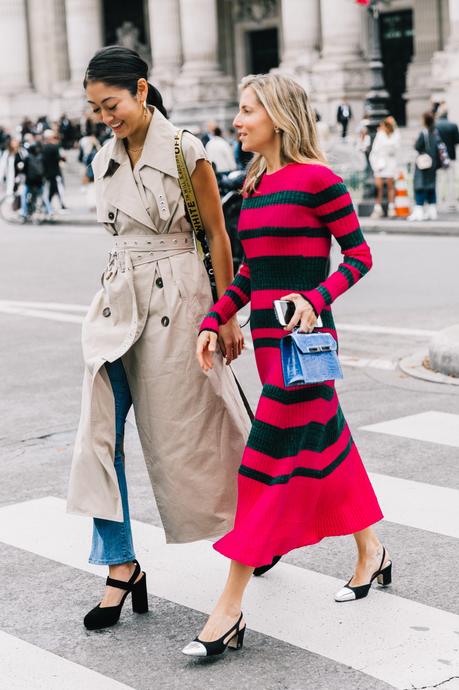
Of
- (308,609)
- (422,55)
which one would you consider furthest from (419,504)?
(422,55)

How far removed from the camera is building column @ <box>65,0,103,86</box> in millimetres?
52625

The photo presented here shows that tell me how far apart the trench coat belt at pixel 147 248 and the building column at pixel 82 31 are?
1937 inches

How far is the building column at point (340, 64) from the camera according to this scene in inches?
1561

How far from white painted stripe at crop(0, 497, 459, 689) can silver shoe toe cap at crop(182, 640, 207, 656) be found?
0.24m

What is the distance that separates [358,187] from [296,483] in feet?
70.5

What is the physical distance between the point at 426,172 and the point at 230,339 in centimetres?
1727

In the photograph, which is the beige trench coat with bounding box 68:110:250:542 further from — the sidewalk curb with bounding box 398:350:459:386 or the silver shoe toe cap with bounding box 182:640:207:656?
the sidewalk curb with bounding box 398:350:459:386

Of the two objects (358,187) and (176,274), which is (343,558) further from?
(358,187)

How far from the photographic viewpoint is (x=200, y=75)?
4541cm

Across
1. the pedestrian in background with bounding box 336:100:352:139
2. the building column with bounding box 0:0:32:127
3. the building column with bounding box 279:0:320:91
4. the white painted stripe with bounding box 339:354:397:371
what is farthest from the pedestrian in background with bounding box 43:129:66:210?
the building column with bounding box 0:0:32:127

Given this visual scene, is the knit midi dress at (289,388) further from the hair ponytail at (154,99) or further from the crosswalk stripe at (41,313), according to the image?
the crosswalk stripe at (41,313)

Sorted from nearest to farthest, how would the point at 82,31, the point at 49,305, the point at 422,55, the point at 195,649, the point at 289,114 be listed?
the point at 195,649 → the point at 289,114 → the point at 49,305 → the point at 422,55 → the point at 82,31

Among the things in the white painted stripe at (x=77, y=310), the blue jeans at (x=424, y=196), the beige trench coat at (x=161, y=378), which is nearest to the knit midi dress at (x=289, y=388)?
the beige trench coat at (x=161, y=378)

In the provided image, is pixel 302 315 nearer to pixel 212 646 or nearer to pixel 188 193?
pixel 188 193
